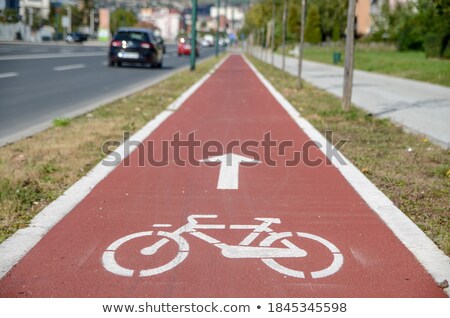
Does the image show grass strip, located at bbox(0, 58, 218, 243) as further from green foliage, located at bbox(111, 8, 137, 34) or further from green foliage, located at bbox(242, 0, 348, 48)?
green foliage, located at bbox(111, 8, 137, 34)

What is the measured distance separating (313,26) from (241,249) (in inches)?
3291

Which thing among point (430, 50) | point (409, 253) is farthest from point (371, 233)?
point (430, 50)

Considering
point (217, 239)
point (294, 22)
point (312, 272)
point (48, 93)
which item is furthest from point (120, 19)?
point (312, 272)

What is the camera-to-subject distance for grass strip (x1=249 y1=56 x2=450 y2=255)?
16.8 feet

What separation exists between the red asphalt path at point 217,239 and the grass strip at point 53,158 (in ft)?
1.19

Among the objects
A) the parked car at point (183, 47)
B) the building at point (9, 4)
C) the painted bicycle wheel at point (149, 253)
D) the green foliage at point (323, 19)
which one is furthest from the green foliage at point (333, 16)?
the painted bicycle wheel at point (149, 253)

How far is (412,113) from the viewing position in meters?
13.1

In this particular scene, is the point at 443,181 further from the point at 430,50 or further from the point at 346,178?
the point at 430,50

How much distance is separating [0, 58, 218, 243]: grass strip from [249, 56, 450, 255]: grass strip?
3049 mm

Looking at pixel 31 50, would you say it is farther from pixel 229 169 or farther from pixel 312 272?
pixel 312 272

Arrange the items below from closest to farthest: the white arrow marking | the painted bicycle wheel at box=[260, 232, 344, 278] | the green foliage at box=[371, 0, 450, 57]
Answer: the painted bicycle wheel at box=[260, 232, 344, 278] < the white arrow marking < the green foliage at box=[371, 0, 450, 57]

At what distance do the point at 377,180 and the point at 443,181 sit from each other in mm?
663

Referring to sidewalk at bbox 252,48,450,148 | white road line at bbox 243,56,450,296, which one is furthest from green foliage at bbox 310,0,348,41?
white road line at bbox 243,56,450,296
